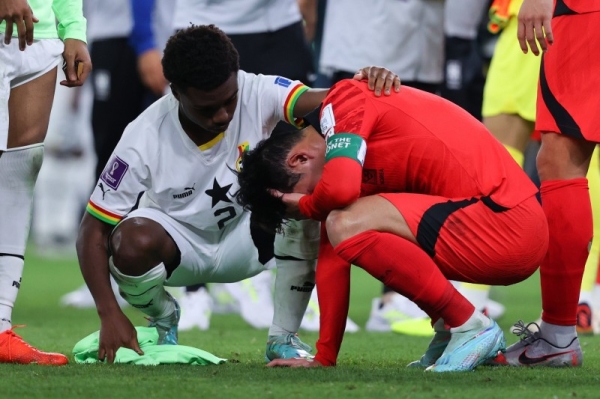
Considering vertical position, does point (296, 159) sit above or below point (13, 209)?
above

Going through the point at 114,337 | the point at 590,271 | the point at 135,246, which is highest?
the point at 135,246

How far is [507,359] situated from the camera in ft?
12.0

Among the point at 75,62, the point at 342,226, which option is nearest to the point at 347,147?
the point at 342,226

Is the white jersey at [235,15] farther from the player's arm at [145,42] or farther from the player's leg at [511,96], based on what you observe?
the player's leg at [511,96]

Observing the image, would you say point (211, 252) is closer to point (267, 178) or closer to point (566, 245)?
point (267, 178)

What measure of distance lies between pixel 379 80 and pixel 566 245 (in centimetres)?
80

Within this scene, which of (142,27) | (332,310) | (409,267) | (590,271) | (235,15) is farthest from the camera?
(142,27)

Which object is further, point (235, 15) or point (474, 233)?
point (235, 15)

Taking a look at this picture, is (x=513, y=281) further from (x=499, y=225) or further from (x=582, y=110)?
(x=582, y=110)

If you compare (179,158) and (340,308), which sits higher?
(179,158)

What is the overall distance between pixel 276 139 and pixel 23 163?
0.90 m

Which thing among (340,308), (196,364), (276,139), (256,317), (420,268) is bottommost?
(256,317)

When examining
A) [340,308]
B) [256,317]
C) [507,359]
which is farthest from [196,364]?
[256,317]

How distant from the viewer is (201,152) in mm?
3838
